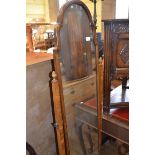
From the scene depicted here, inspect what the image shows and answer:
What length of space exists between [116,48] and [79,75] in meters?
0.29

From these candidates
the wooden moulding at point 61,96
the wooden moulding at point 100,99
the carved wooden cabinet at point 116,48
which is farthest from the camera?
the wooden moulding at point 100,99

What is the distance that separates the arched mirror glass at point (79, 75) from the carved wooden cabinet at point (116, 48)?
0.28 feet

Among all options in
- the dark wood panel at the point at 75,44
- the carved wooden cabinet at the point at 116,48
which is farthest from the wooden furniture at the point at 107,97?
the dark wood panel at the point at 75,44

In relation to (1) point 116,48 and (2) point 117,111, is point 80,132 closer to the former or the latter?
(2) point 117,111

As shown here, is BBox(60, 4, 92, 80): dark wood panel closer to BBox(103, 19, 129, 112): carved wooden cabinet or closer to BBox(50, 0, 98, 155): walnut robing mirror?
BBox(50, 0, 98, 155): walnut robing mirror

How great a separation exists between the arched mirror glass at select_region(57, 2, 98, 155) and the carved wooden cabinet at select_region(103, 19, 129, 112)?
8 cm

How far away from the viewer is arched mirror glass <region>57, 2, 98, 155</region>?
3.31 feet

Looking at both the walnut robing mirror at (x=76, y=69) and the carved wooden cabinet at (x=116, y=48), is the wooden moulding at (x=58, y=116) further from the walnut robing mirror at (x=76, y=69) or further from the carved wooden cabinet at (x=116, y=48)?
the carved wooden cabinet at (x=116, y=48)

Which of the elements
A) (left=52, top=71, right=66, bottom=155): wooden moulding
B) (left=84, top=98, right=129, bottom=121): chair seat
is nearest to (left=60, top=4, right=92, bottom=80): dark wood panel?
(left=52, top=71, right=66, bottom=155): wooden moulding

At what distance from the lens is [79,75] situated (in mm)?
1146

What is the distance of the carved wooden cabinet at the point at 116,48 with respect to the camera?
112cm
